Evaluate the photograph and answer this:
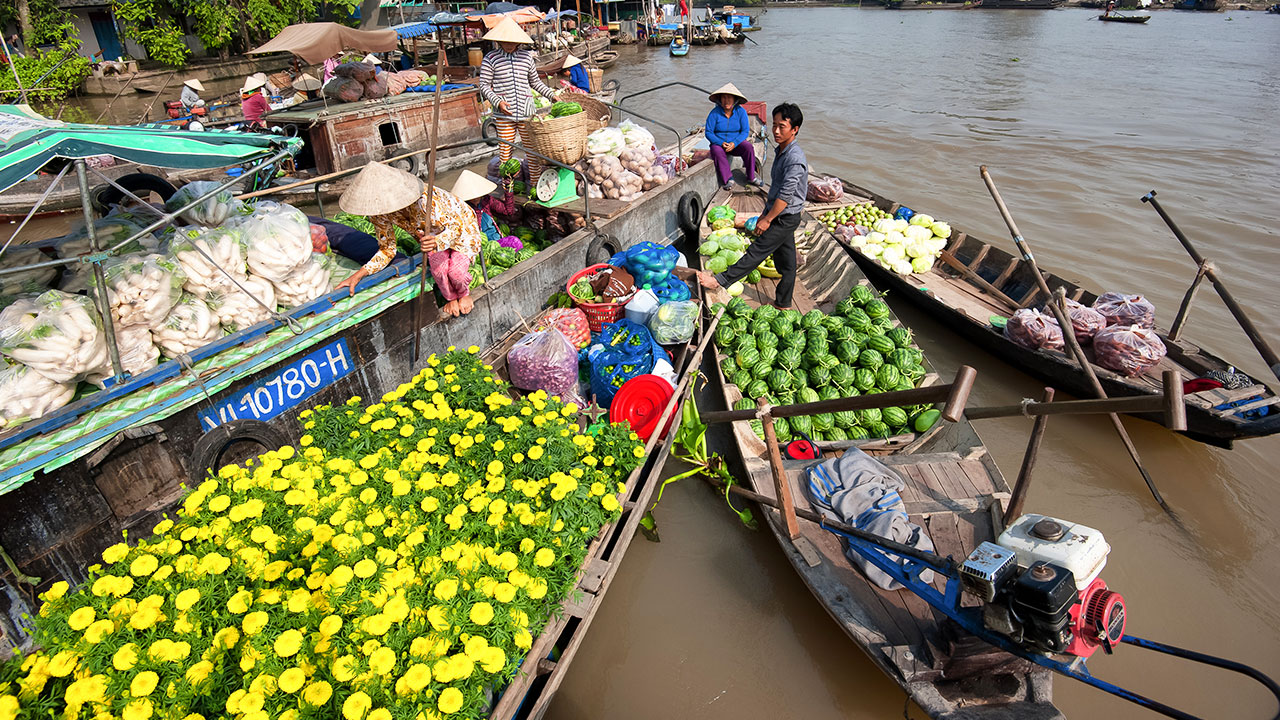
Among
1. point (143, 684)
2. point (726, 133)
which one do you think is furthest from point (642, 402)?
point (726, 133)

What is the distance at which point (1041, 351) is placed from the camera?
5793 mm

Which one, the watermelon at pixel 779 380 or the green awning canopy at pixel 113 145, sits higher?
the green awning canopy at pixel 113 145

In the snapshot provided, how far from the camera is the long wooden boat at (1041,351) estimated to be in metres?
4.76

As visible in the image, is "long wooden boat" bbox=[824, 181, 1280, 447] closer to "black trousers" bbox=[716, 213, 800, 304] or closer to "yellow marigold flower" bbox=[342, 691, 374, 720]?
"black trousers" bbox=[716, 213, 800, 304]

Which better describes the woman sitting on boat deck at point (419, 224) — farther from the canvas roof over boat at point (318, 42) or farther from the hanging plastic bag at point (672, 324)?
the canvas roof over boat at point (318, 42)

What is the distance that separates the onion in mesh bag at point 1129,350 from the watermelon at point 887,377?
2181 millimetres

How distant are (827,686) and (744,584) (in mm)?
844

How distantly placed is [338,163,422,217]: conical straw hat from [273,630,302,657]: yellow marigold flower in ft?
9.46

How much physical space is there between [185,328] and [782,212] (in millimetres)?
4814

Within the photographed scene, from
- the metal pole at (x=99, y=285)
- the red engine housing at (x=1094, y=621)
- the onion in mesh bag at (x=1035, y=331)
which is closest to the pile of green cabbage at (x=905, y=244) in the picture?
the onion in mesh bag at (x=1035, y=331)

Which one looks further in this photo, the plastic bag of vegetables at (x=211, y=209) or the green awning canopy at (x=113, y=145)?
the plastic bag of vegetables at (x=211, y=209)

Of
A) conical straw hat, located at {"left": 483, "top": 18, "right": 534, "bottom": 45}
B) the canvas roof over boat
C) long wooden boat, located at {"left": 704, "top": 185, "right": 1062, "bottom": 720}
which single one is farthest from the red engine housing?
the canvas roof over boat

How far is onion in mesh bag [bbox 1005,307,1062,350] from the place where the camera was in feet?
19.1

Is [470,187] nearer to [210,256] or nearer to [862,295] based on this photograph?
[210,256]
